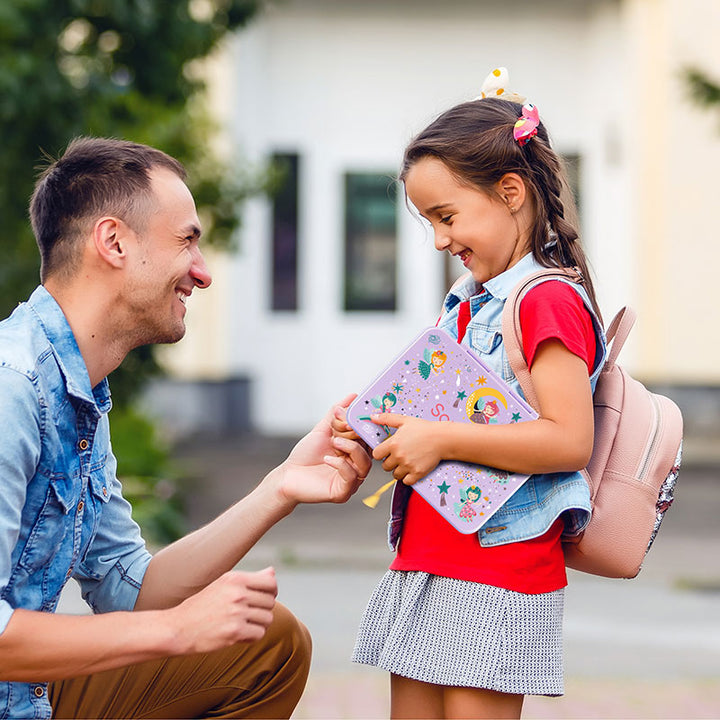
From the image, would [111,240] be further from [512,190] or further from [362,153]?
[362,153]

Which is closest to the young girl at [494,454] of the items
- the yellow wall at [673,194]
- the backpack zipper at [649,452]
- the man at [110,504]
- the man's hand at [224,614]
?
the backpack zipper at [649,452]

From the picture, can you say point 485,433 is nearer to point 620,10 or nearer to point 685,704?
point 685,704

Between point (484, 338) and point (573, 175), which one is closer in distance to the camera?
point (484, 338)

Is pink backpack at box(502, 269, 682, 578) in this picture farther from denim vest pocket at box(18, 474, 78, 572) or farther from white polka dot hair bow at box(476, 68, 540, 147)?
denim vest pocket at box(18, 474, 78, 572)

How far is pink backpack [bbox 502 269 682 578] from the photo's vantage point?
2490 millimetres

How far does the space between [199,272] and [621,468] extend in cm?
99

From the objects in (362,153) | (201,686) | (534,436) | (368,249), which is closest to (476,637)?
(534,436)

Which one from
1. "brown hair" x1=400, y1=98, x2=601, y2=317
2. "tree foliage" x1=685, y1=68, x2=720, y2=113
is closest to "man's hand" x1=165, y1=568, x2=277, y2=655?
"brown hair" x1=400, y1=98, x2=601, y2=317

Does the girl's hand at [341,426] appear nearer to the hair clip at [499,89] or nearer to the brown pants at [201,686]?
the brown pants at [201,686]

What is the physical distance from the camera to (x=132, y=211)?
2.56m

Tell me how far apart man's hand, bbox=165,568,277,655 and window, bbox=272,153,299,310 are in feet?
42.0

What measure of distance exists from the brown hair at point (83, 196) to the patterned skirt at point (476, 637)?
0.98 metres

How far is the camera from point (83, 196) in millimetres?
2553

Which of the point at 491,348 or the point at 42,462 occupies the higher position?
the point at 491,348
